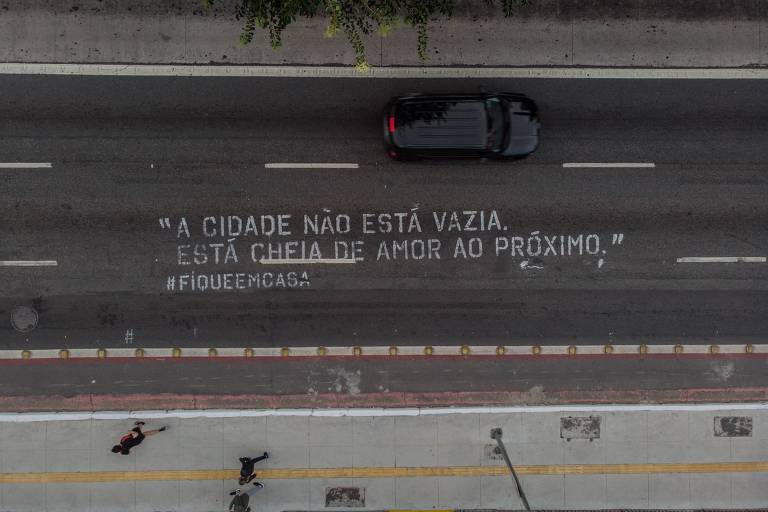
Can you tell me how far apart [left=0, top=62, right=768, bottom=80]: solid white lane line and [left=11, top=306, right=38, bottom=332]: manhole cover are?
18.0 feet

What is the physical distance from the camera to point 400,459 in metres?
13.0

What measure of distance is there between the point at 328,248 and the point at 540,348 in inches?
222

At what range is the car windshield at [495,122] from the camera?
40.0 ft

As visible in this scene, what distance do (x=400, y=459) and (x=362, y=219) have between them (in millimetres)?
5835

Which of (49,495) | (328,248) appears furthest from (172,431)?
(328,248)

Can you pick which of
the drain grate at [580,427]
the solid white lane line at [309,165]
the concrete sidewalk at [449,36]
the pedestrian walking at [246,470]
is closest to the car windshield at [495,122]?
the concrete sidewalk at [449,36]

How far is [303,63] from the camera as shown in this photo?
12773 mm

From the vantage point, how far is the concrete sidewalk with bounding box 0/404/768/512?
12.8m

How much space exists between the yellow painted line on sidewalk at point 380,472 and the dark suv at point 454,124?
24.7ft

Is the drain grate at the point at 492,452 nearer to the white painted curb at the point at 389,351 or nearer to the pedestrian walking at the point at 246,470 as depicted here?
the white painted curb at the point at 389,351

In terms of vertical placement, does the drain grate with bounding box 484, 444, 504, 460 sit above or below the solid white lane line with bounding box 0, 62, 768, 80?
below

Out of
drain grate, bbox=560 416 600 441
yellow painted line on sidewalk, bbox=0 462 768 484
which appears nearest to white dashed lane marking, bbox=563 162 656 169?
drain grate, bbox=560 416 600 441

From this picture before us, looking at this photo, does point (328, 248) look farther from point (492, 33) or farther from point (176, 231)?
point (492, 33)

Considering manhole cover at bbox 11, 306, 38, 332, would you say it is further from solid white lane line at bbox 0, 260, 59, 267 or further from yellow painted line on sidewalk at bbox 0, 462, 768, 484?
yellow painted line on sidewalk at bbox 0, 462, 768, 484
